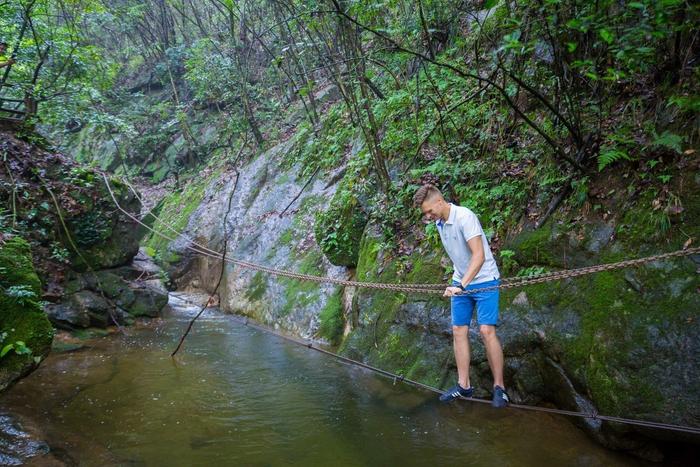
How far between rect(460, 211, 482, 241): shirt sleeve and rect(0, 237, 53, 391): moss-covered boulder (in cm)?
430

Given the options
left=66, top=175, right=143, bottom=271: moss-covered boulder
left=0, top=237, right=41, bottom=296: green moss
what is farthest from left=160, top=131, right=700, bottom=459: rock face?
left=66, top=175, right=143, bottom=271: moss-covered boulder

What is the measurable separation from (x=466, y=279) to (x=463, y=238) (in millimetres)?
381

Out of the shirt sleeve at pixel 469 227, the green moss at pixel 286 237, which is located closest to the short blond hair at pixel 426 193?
the shirt sleeve at pixel 469 227

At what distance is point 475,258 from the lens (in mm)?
4180

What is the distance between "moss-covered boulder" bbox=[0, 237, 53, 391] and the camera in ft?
15.1

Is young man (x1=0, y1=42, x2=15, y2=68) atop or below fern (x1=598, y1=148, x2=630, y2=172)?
atop

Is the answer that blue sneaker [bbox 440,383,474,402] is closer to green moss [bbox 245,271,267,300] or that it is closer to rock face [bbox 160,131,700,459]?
rock face [bbox 160,131,700,459]

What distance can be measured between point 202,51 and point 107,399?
15517 millimetres

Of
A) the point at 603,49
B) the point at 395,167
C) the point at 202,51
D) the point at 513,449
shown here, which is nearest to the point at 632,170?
the point at 603,49

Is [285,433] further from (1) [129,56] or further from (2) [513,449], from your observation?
(1) [129,56]

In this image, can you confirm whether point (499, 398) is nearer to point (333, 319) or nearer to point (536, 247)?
point (536, 247)

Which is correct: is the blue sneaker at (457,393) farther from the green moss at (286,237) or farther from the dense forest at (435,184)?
the green moss at (286,237)

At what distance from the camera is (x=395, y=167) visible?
26.6 feet

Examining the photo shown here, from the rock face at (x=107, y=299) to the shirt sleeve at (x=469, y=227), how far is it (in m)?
7.61
